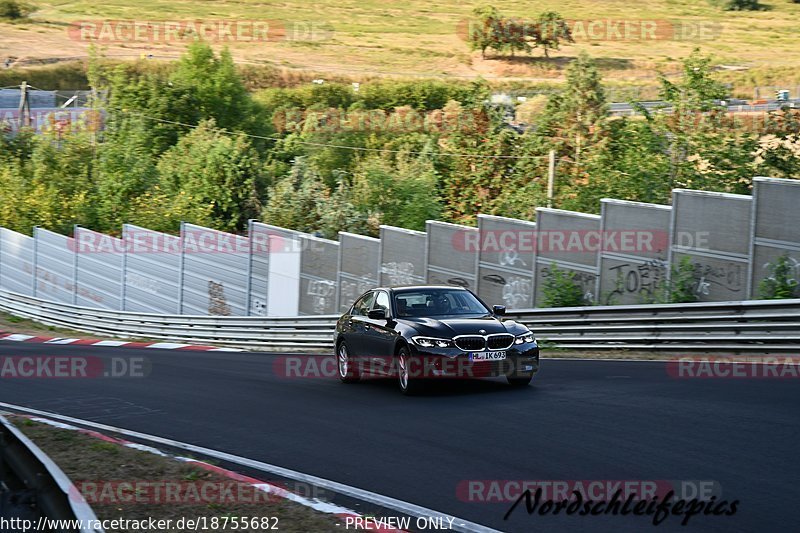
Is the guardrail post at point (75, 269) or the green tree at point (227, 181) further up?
the green tree at point (227, 181)

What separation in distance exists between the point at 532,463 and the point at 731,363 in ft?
24.6

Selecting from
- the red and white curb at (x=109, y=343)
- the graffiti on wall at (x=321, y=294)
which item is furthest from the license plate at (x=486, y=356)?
the red and white curb at (x=109, y=343)

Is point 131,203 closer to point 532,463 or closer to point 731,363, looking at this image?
point 731,363

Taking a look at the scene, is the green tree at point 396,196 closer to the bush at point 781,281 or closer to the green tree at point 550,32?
the bush at point 781,281

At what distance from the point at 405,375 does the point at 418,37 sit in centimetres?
11523

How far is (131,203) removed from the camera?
174ft

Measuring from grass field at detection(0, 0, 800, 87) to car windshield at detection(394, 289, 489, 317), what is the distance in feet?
266

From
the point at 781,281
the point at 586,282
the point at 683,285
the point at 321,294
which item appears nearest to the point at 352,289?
the point at 321,294

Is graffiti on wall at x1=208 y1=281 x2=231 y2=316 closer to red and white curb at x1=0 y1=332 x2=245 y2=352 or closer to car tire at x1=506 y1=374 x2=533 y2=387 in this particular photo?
red and white curb at x1=0 y1=332 x2=245 y2=352

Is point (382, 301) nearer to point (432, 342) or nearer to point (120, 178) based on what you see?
point (432, 342)

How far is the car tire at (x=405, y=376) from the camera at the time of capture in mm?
13844

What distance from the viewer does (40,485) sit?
612 centimetres

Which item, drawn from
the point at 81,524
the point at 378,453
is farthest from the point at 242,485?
the point at 81,524

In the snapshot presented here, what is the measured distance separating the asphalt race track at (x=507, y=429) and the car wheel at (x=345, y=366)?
21cm
